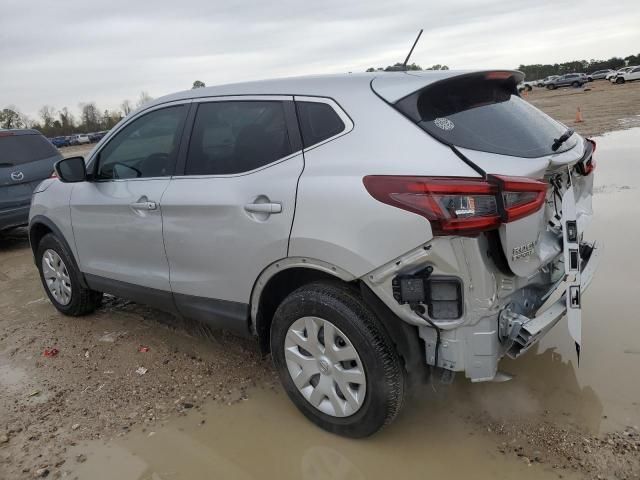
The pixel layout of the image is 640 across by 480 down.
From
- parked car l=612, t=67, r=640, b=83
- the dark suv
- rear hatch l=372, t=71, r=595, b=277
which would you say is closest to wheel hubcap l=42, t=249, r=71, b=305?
the dark suv

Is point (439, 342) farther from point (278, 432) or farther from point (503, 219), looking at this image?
point (278, 432)

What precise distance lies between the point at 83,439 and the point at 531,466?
243cm

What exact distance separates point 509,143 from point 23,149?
767cm

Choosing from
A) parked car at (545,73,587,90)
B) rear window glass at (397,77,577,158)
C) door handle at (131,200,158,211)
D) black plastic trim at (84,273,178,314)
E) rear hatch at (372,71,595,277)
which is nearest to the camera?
rear hatch at (372,71,595,277)

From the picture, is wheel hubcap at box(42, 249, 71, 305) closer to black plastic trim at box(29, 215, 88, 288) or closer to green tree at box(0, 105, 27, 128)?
black plastic trim at box(29, 215, 88, 288)

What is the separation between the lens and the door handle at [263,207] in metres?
2.86

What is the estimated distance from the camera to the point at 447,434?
2.95 m

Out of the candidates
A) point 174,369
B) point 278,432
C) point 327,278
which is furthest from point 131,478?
point 327,278

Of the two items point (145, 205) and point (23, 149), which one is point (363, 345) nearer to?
point (145, 205)

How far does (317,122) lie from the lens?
113 inches

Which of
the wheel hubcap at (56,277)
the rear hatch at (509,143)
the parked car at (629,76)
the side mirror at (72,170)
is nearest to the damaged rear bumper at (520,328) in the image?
the rear hatch at (509,143)

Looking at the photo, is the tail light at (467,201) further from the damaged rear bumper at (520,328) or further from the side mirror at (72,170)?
the side mirror at (72,170)

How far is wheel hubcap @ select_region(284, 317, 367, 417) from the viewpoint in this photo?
2748 millimetres

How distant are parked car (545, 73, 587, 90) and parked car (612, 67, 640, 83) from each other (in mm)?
4396
